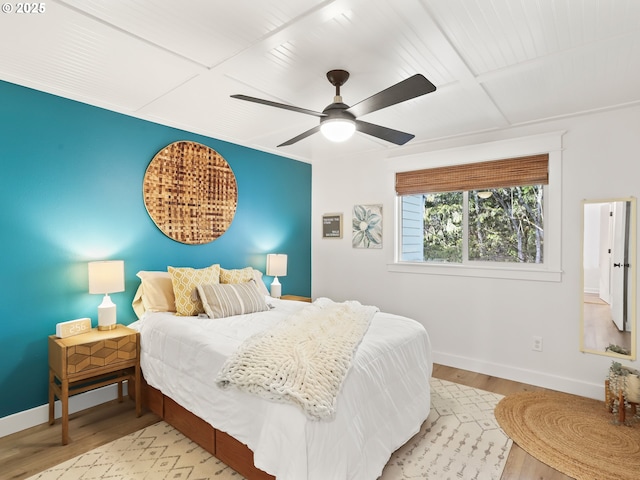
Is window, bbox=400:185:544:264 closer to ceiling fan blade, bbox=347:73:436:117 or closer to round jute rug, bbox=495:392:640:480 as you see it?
round jute rug, bbox=495:392:640:480

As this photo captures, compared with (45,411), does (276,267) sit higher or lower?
higher

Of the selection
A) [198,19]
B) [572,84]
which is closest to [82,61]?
[198,19]

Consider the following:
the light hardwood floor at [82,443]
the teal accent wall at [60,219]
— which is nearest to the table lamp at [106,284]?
the teal accent wall at [60,219]

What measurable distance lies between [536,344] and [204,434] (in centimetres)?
299

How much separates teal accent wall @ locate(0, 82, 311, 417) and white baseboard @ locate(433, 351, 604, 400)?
2.90 m

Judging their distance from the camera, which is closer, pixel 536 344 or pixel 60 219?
pixel 60 219

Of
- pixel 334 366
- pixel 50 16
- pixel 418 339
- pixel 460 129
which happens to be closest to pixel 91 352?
pixel 334 366

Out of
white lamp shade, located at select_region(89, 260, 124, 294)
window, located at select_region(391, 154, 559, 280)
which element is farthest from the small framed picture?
white lamp shade, located at select_region(89, 260, 124, 294)

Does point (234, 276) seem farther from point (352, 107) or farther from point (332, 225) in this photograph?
point (352, 107)

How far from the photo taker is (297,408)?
1.61m

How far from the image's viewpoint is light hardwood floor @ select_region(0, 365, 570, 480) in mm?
2094

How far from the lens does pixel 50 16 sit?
1.79 m

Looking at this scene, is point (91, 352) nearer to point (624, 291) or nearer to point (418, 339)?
point (418, 339)

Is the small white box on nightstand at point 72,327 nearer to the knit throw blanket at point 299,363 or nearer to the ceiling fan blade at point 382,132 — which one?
the knit throw blanket at point 299,363
